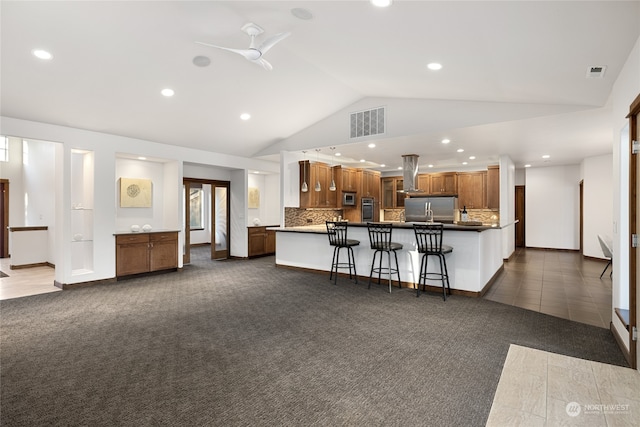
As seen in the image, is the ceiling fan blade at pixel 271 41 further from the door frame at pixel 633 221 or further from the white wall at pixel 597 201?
the white wall at pixel 597 201

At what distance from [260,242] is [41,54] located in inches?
239

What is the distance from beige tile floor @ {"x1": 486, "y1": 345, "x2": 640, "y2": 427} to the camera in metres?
2.03

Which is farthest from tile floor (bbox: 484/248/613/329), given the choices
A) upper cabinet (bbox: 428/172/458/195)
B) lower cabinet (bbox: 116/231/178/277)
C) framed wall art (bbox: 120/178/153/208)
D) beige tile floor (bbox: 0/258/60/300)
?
beige tile floor (bbox: 0/258/60/300)

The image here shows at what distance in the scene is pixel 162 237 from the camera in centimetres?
669

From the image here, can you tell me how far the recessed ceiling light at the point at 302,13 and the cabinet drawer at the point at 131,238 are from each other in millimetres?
5015

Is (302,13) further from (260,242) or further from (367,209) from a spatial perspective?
(367,209)

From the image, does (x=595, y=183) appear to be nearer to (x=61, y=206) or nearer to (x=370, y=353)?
(x=370, y=353)

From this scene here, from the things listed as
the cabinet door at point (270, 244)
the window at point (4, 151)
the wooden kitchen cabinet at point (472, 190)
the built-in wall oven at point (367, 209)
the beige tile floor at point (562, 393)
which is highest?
the window at point (4, 151)

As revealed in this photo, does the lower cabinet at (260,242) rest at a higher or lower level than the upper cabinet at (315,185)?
lower

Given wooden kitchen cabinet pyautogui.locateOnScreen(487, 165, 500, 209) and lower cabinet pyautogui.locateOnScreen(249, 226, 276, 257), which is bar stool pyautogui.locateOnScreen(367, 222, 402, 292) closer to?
lower cabinet pyautogui.locateOnScreen(249, 226, 276, 257)

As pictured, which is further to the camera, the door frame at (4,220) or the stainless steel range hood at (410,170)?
the door frame at (4,220)

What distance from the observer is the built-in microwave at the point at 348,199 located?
8930 mm

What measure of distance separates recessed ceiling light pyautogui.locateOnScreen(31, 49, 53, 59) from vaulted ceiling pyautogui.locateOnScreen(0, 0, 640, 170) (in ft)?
0.13

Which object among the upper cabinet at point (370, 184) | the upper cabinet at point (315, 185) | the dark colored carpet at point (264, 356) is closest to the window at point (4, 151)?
the dark colored carpet at point (264, 356)
